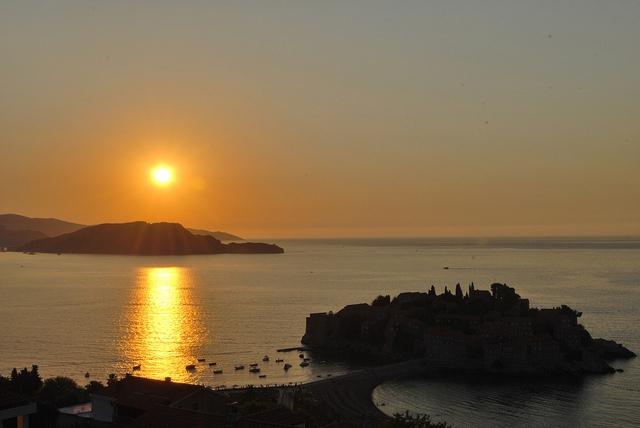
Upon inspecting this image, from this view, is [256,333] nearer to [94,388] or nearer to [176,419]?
[94,388]

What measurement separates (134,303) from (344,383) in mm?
85058

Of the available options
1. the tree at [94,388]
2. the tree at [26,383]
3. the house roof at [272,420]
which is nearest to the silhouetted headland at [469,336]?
the tree at [94,388]

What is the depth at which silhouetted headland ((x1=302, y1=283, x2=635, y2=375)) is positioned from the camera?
232ft

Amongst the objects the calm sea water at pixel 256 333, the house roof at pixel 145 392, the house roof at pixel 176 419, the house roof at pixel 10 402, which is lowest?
the calm sea water at pixel 256 333

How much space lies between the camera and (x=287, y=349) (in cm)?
8475

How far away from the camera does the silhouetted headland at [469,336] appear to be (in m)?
70.8

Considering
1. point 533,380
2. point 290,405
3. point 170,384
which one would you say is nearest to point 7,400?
point 170,384

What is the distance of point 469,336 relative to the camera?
73.3 metres

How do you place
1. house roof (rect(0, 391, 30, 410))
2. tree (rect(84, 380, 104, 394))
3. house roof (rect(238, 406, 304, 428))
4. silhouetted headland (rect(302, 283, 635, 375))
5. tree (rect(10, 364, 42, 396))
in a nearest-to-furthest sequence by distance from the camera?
house roof (rect(0, 391, 30, 410))
house roof (rect(238, 406, 304, 428))
tree (rect(84, 380, 104, 394))
tree (rect(10, 364, 42, 396))
silhouetted headland (rect(302, 283, 635, 375))

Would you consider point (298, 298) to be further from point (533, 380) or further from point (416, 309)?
point (533, 380)

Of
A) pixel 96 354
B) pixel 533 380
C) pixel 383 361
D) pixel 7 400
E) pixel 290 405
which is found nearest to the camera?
pixel 7 400

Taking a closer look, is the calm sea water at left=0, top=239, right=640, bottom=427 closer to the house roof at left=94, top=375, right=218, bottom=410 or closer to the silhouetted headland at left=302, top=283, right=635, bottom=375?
the silhouetted headland at left=302, top=283, right=635, bottom=375

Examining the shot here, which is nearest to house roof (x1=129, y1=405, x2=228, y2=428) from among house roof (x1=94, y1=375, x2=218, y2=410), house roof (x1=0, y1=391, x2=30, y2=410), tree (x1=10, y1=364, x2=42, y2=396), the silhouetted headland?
house roof (x1=94, y1=375, x2=218, y2=410)

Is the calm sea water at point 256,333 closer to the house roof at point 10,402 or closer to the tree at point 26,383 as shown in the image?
the tree at point 26,383
